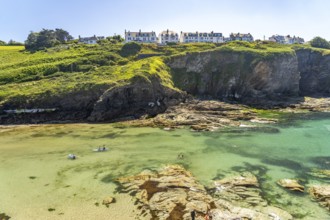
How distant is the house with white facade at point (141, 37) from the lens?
162625 millimetres

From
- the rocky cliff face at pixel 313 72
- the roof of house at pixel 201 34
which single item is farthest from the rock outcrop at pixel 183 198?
the roof of house at pixel 201 34

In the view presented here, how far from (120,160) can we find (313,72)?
96949 mm

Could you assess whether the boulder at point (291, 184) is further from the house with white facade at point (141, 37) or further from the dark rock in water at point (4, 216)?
the house with white facade at point (141, 37)

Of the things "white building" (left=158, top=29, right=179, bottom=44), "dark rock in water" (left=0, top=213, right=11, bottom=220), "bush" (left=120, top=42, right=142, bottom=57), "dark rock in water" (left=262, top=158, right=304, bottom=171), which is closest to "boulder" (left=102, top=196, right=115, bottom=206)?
"dark rock in water" (left=0, top=213, right=11, bottom=220)

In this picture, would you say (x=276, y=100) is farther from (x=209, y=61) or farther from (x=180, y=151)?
(x=180, y=151)

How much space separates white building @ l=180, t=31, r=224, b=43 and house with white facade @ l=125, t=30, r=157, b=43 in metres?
17.0

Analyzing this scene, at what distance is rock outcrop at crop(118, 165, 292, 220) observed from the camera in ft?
101

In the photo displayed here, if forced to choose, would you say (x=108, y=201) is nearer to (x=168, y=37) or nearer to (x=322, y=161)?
(x=322, y=161)

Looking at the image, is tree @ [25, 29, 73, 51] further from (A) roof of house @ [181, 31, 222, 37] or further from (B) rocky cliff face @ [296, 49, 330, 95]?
(B) rocky cliff face @ [296, 49, 330, 95]

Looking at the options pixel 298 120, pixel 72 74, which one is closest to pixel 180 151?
pixel 298 120

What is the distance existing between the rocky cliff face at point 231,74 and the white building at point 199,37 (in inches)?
2786

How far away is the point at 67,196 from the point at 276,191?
950 inches

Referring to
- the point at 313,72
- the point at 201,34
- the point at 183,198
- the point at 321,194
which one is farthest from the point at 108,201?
the point at 201,34

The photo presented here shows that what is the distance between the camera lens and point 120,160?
155 ft
